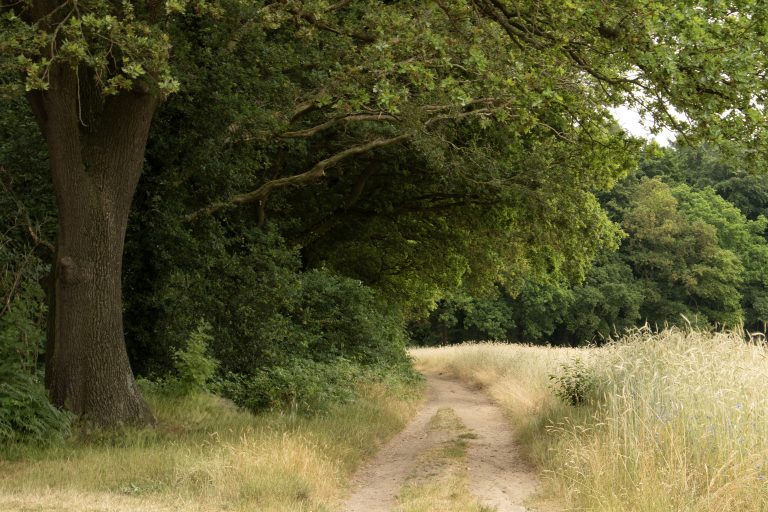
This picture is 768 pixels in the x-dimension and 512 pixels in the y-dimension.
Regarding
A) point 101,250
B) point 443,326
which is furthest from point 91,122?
point 443,326

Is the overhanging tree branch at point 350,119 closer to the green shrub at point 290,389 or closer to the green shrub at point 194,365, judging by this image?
the green shrub at point 194,365

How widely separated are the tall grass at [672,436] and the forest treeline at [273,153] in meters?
1.14

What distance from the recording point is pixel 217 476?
9227mm

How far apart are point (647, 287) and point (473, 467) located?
178 ft

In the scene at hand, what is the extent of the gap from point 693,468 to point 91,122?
931cm

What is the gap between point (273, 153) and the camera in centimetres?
2086

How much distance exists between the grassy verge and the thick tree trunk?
71cm

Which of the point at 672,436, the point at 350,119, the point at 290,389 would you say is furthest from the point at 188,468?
the point at 350,119

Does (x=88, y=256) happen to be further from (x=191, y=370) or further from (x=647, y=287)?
(x=647, y=287)

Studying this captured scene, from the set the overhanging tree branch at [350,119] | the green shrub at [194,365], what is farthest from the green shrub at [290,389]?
the overhanging tree branch at [350,119]

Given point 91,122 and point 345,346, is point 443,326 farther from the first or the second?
point 91,122

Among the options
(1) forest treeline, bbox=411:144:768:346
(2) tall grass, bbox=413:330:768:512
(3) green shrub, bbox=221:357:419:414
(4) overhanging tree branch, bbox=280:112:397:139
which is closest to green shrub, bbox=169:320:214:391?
(3) green shrub, bbox=221:357:419:414

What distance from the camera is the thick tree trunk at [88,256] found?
11703 millimetres

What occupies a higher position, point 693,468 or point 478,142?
point 478,142
